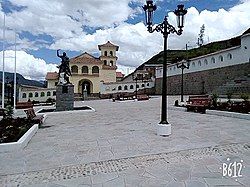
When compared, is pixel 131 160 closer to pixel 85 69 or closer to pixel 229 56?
pixel 229 56

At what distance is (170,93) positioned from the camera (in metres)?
41.5

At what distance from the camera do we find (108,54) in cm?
5694

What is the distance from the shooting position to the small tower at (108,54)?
56.4 m

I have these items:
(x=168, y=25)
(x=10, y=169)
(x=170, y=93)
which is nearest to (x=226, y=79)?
(x=170, y=93)

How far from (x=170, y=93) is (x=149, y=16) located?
3415 cm

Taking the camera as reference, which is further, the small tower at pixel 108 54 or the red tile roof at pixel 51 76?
the small tower at pixel 108 54

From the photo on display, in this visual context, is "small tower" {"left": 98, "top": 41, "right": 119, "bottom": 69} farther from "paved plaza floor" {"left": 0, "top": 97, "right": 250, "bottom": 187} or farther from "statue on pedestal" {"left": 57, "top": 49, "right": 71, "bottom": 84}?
"paved plaza floor" {"left": 0, "top": 97, "right": 250, "bottom": 187}

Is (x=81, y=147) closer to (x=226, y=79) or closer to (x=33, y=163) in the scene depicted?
(x=33, y=163)

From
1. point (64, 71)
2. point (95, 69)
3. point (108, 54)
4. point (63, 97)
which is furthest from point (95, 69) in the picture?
point (63, 97)

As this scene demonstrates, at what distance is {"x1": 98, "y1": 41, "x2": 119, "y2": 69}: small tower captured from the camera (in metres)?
56.4

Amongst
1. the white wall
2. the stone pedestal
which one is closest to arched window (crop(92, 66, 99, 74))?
the white wall

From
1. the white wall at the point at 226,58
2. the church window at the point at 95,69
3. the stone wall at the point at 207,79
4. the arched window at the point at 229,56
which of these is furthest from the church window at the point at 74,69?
the arched window at the point at 229,56

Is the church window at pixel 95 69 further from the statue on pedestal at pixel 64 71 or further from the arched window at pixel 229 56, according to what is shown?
the statue on pedestal at pixel 64 71

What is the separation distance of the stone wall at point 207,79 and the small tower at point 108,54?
19100 millimetres
